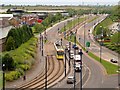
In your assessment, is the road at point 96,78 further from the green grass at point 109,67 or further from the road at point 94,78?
the green grass at point 109,67

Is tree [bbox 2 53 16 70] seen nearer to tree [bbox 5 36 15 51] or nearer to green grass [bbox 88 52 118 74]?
tree [bbox 5 36 15 51]

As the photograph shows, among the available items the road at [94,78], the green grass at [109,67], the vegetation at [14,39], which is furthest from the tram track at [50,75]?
the green grass at [109,67]

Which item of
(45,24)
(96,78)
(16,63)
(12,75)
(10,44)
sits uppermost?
(45,24)

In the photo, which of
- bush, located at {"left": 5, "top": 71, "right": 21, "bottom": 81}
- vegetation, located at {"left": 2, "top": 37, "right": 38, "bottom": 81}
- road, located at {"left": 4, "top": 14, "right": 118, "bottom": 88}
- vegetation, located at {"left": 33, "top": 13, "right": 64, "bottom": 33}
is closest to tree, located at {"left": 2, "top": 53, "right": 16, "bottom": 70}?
vegetation, located at {"left": 2, "top": 37, "right": 38, "bottom": 81}

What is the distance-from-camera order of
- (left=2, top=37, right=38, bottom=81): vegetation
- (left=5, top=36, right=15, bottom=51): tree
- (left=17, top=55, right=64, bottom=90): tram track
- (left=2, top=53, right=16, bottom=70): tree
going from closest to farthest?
(left=17, top=55, right=64, bottom=90): tram track, (left=2, top=37, right=38, bottom=81): vegetation, (left=2, top=53, right=16, bottom=70): tree, (left=5, top=36, right=15, bottom=51): tree

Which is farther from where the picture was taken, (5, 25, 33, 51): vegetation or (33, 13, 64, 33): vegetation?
(33, 13, 64, 33): vegetation

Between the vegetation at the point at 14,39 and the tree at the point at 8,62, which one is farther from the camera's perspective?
the vegetation at the point at 14,39

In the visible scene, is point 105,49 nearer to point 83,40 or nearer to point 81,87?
point 83,40

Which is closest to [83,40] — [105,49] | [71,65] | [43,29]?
[105,49]

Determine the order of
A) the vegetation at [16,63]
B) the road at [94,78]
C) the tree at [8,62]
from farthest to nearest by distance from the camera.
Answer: the tree at [8,62] → the vegetation at [16,63] → the road at [94,78]

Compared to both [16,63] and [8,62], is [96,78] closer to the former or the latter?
[16,63]

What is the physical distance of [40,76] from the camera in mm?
14078

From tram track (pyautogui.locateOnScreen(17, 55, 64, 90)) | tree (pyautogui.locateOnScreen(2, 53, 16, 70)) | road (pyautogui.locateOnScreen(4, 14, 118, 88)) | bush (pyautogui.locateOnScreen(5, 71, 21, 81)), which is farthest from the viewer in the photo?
tree (pyautogui.locateOnScreen(2, 53, 16, 70))

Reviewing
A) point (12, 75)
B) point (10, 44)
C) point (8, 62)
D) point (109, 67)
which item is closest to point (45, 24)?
point (10, 44)
